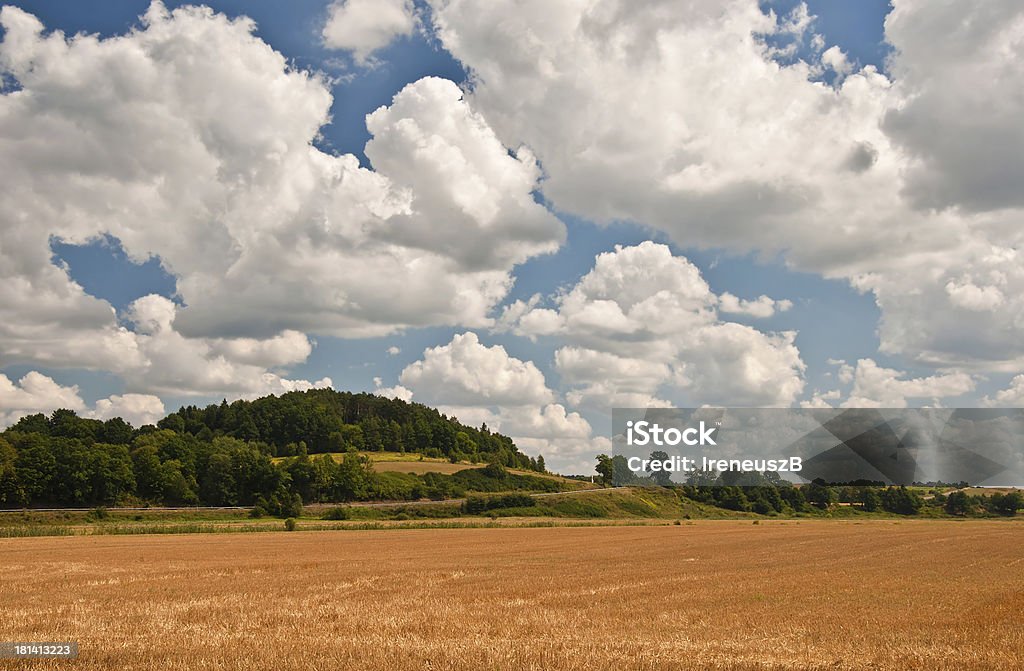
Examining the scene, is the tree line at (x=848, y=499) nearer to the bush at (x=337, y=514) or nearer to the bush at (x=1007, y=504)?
the bush at (x=1007, y=504)

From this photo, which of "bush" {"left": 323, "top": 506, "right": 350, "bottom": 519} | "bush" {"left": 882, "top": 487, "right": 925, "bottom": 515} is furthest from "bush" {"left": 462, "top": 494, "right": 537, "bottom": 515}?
"bush" {"left": 882, "top": 487, "right": 925, "bottom": 515}

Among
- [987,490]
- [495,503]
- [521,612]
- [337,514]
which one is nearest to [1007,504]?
[987,490]

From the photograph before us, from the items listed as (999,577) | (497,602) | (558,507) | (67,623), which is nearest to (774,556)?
(999,577)

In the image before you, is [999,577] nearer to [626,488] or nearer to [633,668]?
[633,668]

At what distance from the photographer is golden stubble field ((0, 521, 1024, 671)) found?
56.4 feet

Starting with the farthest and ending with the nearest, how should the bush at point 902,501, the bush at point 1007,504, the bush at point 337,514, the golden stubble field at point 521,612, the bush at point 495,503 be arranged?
the bush at point 1007,504 → the bush at point 902,501 → the bush at point 495,503 → the bush at point 337,514 → the golden stubble field at point 521,612

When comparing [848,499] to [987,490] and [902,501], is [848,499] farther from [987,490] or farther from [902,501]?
[987,490]

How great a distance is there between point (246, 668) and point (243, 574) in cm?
2356

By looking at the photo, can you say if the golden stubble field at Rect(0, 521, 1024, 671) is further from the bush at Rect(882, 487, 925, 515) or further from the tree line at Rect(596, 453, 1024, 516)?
the bush at Rect(882, 487, 925, 515)

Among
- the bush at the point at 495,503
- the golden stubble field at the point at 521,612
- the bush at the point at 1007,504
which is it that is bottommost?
the bush at the point at 1007,504

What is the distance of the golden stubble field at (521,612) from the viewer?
17188 millimetres

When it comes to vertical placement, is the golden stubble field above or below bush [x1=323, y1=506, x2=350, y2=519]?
above

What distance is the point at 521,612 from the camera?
24.2 m

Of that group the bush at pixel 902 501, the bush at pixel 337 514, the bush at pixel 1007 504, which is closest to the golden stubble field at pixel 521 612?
the bush at pixel 337 514
